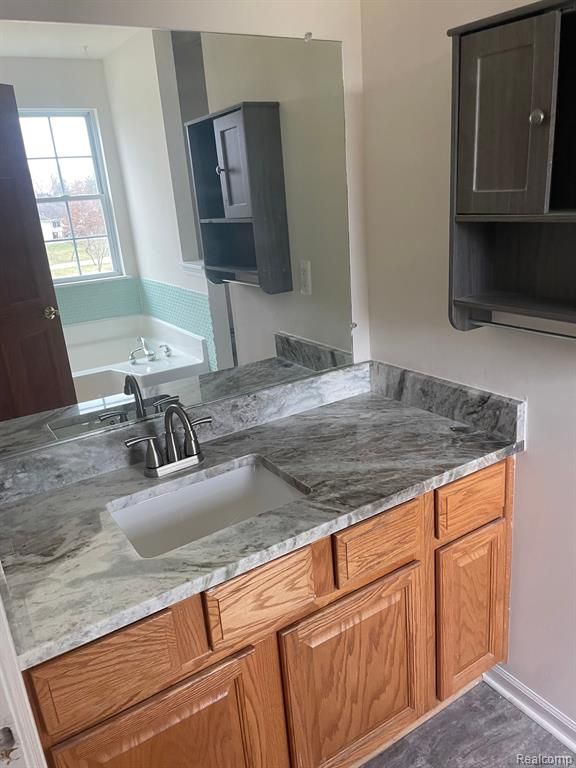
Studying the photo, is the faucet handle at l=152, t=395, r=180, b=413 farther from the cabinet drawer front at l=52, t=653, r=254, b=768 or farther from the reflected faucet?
the cabinet drawer front at l=52, t=653, r=254, b=768

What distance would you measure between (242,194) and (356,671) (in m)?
1.34

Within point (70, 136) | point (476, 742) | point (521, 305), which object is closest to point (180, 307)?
point (70, 136)

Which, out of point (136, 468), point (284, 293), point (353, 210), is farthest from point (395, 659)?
point (353, 210)

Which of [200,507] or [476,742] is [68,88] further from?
[476,742]

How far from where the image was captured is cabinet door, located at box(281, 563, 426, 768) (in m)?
1.36

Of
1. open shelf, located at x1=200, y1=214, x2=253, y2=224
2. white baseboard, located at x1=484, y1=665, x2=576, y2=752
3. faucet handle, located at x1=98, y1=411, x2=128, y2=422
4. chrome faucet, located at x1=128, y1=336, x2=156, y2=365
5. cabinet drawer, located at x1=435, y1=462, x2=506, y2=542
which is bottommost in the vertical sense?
white baseboard, located at x1=484, y1=665, x2=576, y2=752

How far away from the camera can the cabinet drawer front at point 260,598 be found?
1184mm

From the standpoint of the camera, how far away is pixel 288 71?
5.54ft

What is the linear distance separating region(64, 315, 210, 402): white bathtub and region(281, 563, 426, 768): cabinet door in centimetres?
78

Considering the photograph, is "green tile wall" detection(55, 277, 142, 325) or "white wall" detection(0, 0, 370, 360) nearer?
"white wall" detection(0, 0, 370, 360)

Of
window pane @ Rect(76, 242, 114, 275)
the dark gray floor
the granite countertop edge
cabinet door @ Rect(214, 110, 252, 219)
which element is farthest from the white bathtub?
the dark gray floor

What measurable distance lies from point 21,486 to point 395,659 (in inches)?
41.8

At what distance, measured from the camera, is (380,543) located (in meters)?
1.41

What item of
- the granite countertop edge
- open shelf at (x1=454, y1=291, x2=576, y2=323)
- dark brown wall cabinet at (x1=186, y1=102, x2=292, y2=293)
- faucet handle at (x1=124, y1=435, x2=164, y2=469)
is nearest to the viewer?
the granite countertop edge
